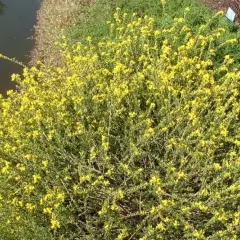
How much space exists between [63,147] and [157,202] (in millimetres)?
835

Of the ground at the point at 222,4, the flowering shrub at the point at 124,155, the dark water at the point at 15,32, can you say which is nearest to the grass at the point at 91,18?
the ground at the point at 222,4

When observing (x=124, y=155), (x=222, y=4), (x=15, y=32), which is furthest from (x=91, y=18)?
(x=124, y=155)

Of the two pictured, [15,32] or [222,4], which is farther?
[15,32]

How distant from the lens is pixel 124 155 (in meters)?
3.64

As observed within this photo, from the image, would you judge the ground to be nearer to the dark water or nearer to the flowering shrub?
the flowering shrub

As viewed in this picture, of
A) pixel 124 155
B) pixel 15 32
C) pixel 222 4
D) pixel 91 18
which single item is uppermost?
pixel 15 32

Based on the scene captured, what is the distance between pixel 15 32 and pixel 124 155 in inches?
211

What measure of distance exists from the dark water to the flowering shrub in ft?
10.8

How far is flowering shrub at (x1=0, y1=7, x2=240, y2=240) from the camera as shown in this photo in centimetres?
321

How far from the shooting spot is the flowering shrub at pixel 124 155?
3.21 meters

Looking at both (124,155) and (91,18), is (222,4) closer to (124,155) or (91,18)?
(91,18)

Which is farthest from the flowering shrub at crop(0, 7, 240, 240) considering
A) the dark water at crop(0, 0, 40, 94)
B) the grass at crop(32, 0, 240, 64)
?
the dark water at crop(0, 0, 40, 94)

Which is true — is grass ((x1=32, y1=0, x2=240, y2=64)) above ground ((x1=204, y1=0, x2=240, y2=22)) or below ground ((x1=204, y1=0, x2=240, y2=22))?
above

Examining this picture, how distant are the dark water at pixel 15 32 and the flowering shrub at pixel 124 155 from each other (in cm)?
331
